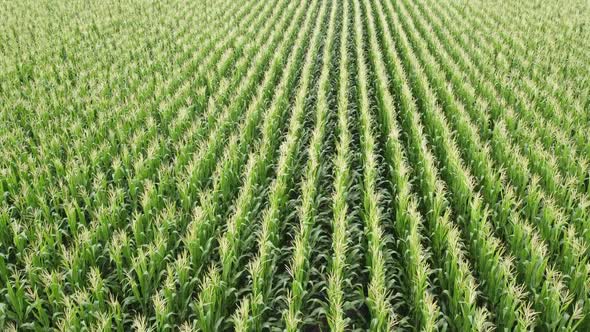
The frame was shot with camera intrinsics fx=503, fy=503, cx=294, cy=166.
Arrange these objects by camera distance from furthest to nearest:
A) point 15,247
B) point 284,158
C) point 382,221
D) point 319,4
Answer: point 319,4 → point 284,158 → point 382,221 → point 15,247

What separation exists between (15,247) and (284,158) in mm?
2908

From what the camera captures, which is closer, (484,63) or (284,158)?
(284,158)

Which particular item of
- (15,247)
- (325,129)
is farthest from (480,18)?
(15,247)

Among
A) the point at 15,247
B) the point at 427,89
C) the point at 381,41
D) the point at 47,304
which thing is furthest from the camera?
the point at 381,41

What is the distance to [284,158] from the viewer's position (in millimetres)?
5945

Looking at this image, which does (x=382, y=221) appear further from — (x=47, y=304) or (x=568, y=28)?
(x=568, y=28)

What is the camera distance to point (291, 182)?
5.96 meters

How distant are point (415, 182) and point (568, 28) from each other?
10620 mm

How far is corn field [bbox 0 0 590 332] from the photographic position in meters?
3.94

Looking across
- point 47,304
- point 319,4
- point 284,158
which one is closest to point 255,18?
point 319,4

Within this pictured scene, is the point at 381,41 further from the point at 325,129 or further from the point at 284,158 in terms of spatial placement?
the point at 284,158

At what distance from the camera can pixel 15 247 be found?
184 inches

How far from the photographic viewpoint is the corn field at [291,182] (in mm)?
3939

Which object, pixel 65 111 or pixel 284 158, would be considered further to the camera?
pixel 65 111
